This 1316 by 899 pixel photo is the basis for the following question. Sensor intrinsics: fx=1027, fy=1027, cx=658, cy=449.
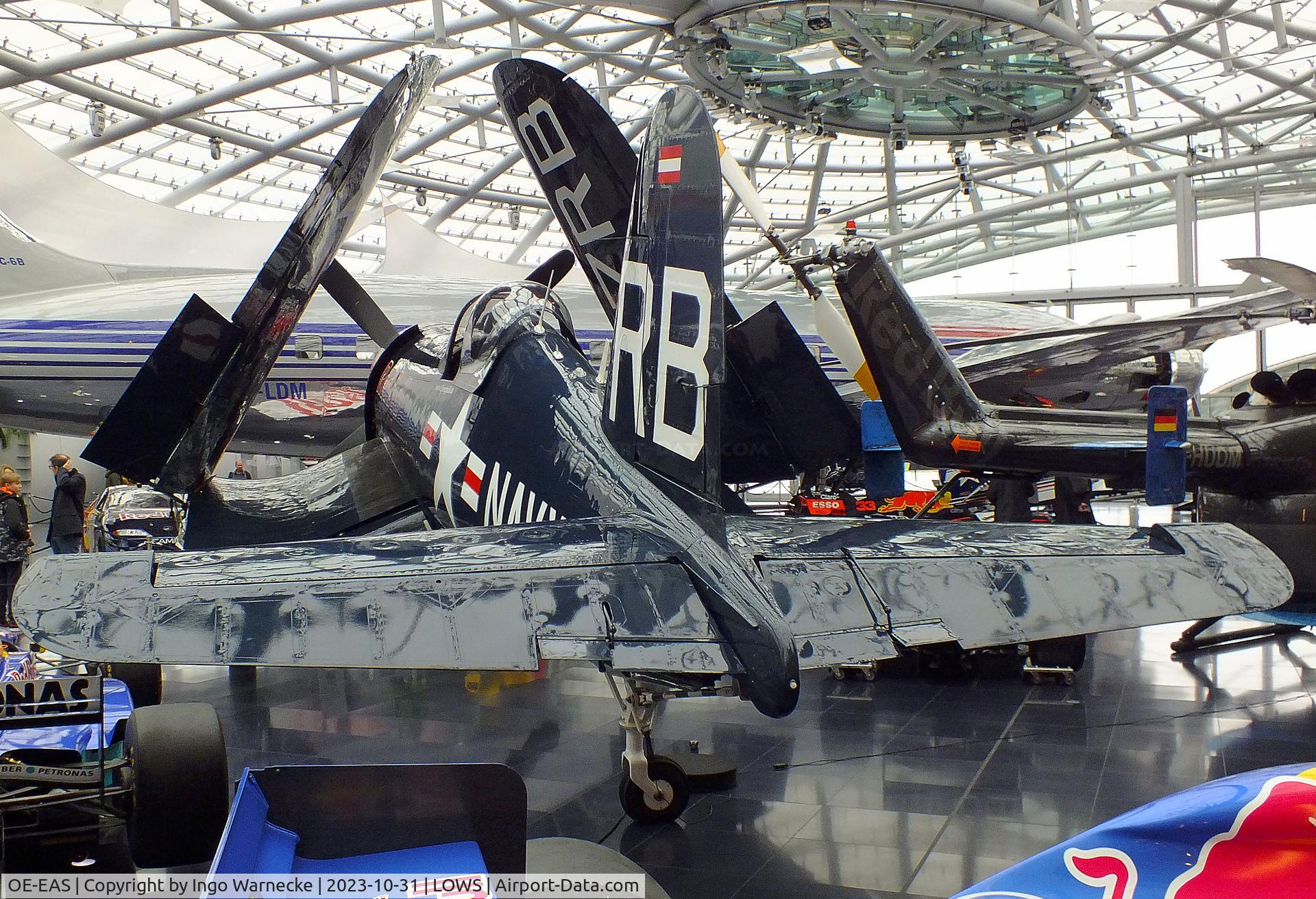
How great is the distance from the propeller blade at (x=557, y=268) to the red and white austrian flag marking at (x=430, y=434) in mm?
1741

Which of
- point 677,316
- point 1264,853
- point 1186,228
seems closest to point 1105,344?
point 677,316

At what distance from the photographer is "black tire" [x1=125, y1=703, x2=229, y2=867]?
4.09m

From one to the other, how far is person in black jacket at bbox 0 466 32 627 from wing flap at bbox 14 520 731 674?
935 cm

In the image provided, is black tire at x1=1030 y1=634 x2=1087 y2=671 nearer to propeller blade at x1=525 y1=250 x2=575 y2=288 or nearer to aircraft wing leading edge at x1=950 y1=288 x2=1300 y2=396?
aircraft wing leading edge at x1=950 y1=288 x2=1300 y2=396

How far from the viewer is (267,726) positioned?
6988 millimetres

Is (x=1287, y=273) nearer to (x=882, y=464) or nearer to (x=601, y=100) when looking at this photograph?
(x=882, y=464)

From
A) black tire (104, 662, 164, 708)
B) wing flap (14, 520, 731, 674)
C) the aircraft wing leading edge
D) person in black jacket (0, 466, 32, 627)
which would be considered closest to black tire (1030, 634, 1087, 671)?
the aircraft wing leading edge

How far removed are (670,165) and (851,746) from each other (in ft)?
12.3

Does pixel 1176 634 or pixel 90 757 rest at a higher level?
pixel 90 757

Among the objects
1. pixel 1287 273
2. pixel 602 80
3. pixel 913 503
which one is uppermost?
pixel 602 80

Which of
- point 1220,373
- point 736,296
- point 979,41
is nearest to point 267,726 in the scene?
point 736,296

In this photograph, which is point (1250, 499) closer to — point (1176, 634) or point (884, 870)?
point (1176, 634)

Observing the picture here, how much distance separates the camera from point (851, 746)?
622 cm

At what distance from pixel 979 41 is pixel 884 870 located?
17405 millimetres
